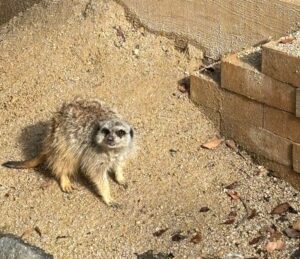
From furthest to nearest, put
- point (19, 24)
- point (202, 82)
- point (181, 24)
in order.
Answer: point (19, 24) → point (181, 24) → point (202, 82)

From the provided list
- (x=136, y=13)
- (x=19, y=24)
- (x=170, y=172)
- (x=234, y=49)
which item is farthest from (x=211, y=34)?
(x=19, y=24)

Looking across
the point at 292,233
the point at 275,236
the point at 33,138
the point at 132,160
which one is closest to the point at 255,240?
the point at 275,236

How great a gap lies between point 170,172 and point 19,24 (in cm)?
222

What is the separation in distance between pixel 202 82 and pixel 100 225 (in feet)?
4.33

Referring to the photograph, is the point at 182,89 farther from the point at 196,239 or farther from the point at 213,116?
the point at 196,239

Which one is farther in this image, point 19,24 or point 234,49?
point 19,24

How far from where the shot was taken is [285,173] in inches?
213

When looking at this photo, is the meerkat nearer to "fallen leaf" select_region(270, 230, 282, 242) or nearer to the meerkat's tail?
the meerkat's tail

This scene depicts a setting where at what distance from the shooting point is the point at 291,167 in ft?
17.5

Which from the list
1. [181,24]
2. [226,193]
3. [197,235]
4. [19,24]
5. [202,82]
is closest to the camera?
[197,235]

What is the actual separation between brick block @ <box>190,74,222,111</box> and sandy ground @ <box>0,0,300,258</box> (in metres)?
0.10

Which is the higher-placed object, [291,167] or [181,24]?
[181,24]

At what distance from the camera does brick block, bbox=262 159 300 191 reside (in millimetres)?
5340

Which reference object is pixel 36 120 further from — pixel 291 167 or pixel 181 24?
pixel 291 167
